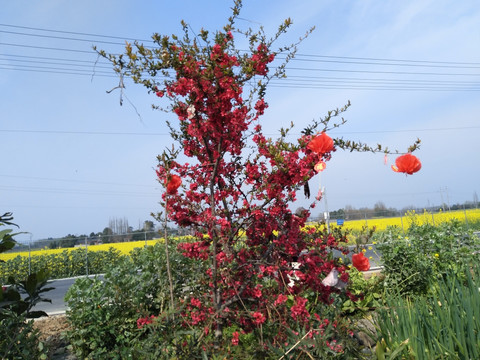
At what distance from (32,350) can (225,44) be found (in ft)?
9.18

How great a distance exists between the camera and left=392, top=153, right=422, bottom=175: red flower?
3.47 metres

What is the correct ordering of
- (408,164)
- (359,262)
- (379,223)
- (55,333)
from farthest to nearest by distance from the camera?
(379,223) → (55,333) → (408,164) → (359,262)

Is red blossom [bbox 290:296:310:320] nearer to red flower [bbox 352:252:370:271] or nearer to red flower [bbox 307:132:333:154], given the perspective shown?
red flower [bbox 352:252:370:271]

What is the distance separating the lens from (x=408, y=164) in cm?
351

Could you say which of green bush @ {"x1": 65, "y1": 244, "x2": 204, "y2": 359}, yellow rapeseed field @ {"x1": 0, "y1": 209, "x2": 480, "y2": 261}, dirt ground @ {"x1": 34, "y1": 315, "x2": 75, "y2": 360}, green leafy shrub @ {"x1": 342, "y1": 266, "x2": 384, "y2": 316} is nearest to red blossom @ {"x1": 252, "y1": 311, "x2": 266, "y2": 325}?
green bush @ {"x1": 65, "y1": 244, "x2": 204, "y2": 359}

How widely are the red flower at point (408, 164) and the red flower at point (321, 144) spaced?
0.89m

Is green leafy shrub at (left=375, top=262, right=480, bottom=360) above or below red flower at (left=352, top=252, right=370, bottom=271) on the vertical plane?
below

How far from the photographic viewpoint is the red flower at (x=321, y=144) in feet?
9.77

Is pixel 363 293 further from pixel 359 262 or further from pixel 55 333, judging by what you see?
pixel 55 333

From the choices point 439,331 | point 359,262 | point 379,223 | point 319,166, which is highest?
point 319,166

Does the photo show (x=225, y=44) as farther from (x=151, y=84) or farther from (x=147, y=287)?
(x=147, y=287)

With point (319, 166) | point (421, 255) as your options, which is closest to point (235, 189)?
point (319, 166)

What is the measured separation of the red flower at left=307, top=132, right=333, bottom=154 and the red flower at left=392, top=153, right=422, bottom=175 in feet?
2.93

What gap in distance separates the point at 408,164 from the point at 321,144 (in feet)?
3.41
